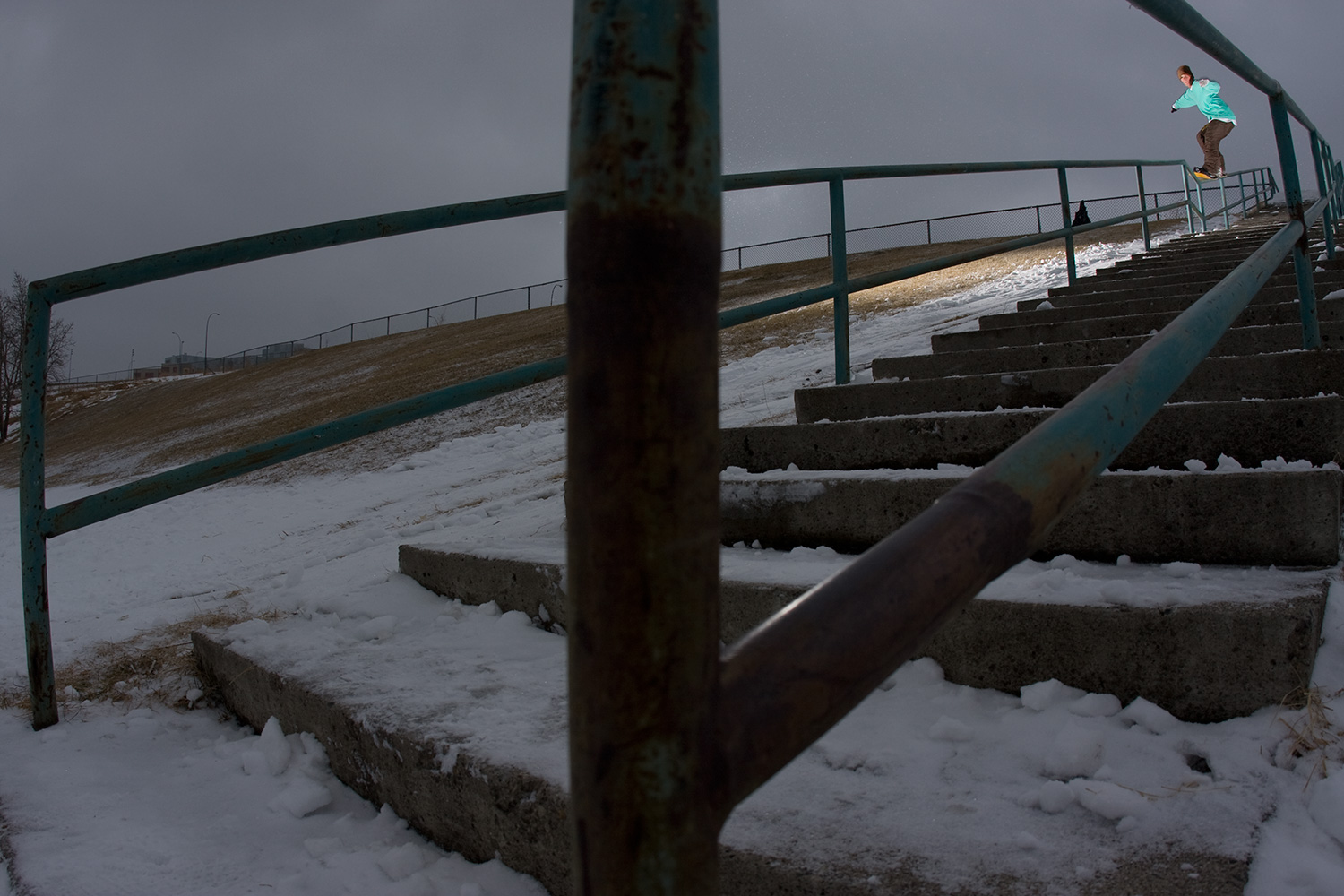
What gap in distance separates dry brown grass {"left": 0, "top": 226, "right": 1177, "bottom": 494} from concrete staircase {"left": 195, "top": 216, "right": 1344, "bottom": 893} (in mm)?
4796

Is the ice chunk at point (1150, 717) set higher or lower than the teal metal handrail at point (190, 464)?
lower

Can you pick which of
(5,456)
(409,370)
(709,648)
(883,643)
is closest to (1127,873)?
(883,643)

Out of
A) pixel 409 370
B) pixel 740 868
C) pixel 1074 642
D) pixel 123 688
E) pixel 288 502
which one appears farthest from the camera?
pixel 409 370

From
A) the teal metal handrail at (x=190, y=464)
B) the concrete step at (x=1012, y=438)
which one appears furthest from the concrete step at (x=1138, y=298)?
the teal metal handrail at (x=190, y=464)

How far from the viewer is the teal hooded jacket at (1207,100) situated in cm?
955

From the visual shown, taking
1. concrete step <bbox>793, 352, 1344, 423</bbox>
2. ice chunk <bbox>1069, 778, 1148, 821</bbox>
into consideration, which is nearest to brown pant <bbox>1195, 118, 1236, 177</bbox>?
concrete step <bbox>793, 352, 1344, 423</bbox>

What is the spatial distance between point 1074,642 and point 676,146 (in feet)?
4.32

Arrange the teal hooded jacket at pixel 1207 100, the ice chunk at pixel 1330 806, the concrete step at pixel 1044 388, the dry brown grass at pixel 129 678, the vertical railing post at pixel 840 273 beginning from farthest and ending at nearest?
the teal hooded jacket at pixel 1207 100 < the vertical railing post at pixel 840 273 < the concrete step at pixel 1044 388 < the dry brown grass at pixel 129 678 < the ice chunk at pixel 1330 806

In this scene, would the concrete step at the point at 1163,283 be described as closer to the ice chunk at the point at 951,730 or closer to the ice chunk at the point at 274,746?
the ice chunk at the point at 951,730

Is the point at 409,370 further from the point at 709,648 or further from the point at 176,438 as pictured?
the point at 709,648

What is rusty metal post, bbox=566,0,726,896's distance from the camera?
1.28 feet

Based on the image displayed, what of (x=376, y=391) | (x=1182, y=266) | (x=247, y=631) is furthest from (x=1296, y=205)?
(x=376, y=391)

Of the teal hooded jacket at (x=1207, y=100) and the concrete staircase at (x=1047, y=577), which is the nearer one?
the concrete staircase at (x=1047, y=577)

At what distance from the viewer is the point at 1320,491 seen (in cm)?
149
